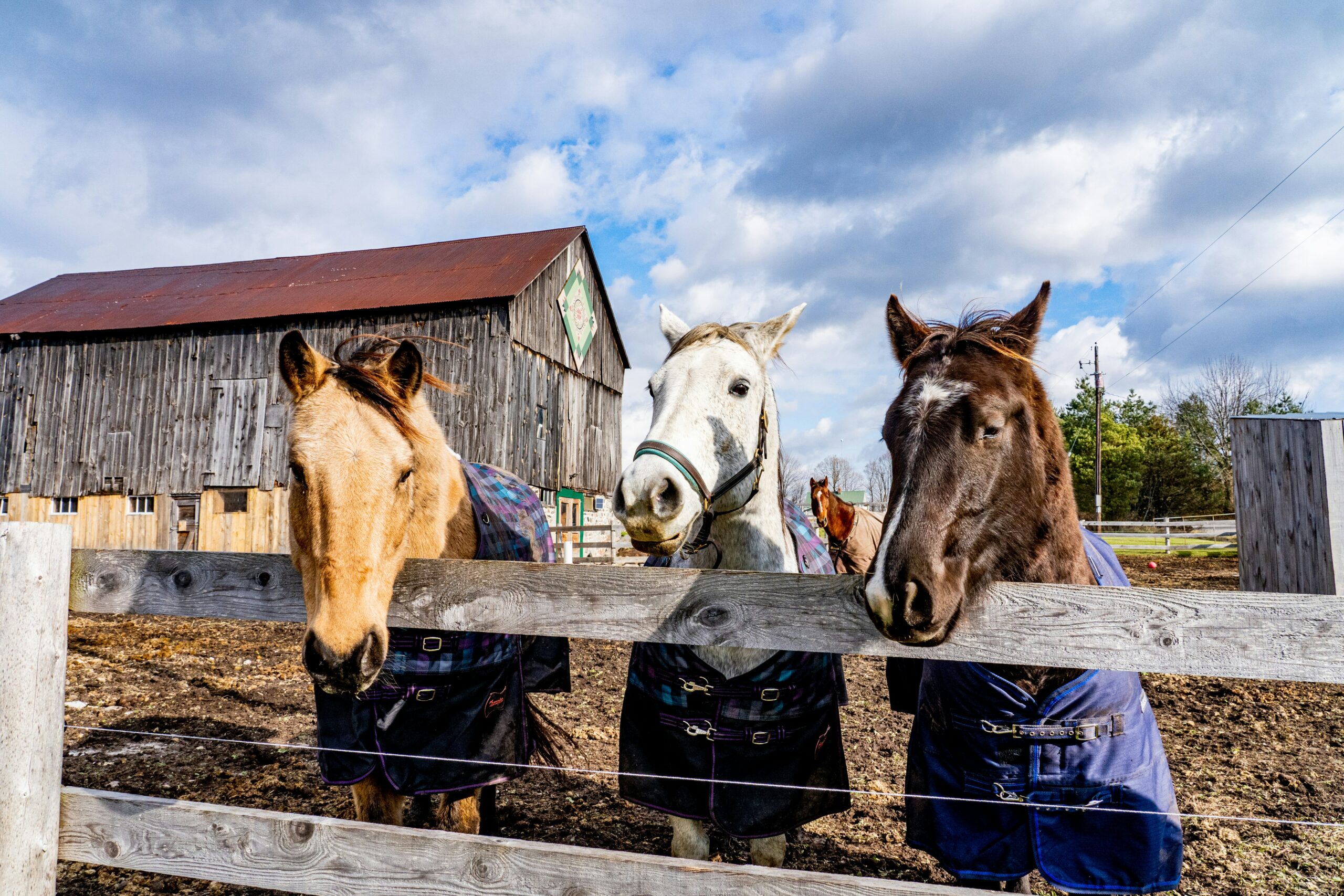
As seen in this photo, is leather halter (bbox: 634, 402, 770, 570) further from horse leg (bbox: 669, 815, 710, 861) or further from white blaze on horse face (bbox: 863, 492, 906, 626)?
horse leg (bbox: 669, 815, 710, 861)

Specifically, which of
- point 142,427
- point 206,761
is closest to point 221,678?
point 206,761

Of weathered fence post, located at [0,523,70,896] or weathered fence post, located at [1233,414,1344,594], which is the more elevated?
weathered fence post, located at [1233,414,1344,594]

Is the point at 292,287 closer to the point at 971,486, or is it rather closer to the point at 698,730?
the point at 698,730

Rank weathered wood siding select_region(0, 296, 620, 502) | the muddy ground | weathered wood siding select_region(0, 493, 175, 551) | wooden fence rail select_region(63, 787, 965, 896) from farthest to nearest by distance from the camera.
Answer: weathered wood siding select_region(0, 493, 175, 551), weathered wood siding select_region(0, 296, 620, 502), the muddy ground, wooden fence rail select_region(63, 787, 965, 896)

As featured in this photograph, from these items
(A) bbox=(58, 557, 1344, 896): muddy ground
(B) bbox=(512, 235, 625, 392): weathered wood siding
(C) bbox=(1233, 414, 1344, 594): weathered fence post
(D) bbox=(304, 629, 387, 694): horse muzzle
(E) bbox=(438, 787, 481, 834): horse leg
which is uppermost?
(B) bbox=(512, 235, 625, 392): weathered wood siding

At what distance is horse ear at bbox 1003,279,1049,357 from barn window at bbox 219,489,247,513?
65.5ft

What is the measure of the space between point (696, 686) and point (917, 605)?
1165 millimetres

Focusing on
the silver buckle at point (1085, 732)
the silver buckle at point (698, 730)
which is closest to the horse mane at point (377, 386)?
the silver buckle at point (698, 730)

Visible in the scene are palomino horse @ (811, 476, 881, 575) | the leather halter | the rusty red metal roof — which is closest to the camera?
the leather halter

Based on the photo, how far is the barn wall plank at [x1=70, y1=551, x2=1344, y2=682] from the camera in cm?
156

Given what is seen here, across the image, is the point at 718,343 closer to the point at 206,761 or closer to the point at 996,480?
the point at 996,480

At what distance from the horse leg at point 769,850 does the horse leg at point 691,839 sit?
0.63 ft

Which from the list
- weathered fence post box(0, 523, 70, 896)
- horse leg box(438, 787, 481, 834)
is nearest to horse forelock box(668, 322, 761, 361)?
horse leg box(438, 787, 481, 834)

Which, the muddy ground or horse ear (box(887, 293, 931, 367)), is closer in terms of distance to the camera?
horse ear (box(887, 293, 931, 367))
